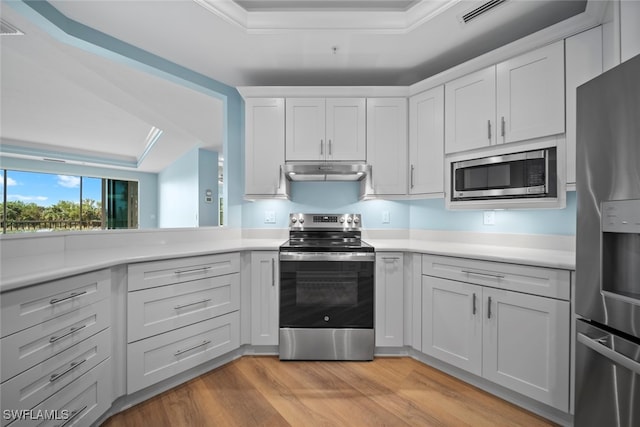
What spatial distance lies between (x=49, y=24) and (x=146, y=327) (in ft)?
6.81

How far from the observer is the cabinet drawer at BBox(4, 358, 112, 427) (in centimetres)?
116

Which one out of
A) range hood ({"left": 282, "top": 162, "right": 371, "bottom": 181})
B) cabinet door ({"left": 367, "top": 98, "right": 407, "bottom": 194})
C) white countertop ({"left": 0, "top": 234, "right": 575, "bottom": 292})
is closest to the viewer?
white countertop ({"left": 0, "top": 234, "right": 575, "bottom": 292})

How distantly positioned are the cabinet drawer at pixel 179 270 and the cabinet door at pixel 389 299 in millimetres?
1164

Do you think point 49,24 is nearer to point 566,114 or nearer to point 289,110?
point 289,110

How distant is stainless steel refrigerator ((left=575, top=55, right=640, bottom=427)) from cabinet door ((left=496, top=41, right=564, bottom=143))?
0.62 metres

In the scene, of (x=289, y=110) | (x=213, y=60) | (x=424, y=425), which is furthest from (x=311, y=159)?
(x=424, y=425)

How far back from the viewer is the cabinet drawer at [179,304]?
5.43 feet

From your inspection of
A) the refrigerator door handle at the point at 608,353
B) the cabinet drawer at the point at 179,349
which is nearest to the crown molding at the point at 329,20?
the refrigerator door handle at the point at 608,353

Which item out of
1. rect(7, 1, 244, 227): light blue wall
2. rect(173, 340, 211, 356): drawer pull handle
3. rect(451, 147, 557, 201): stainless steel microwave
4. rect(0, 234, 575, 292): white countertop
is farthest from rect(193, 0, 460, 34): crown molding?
rect(173, 340, 211, 356): drawer pull handle

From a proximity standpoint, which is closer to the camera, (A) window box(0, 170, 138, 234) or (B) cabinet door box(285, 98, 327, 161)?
(B) cabinet door box(285, 98, 327, 161)

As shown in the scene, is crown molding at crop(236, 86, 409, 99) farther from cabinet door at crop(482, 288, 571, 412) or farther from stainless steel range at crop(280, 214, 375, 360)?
cabinet door at crop(482, 288, 571, 412)

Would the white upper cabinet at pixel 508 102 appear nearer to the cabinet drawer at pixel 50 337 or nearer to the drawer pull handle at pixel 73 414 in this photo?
the cabinet drawer at pixel 50 337

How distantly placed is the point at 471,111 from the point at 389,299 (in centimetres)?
161

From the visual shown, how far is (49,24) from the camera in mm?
1778
